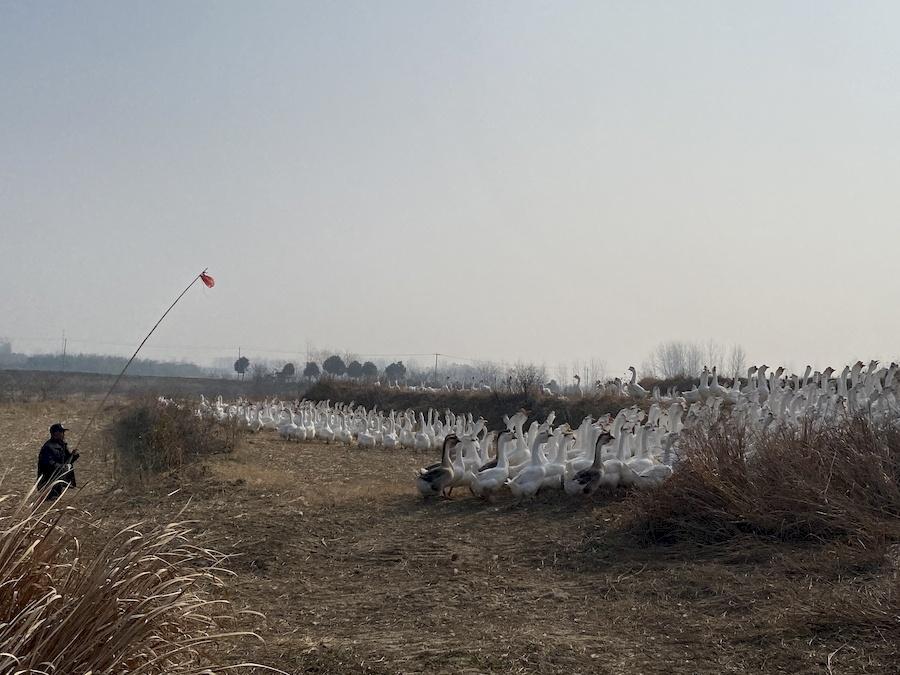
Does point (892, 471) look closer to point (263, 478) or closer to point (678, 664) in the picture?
point (678, 664)

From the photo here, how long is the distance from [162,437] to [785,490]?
1280cm

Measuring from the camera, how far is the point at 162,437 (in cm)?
1758

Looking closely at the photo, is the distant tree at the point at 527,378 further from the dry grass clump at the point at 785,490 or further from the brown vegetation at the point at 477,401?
the dry grass clump at the point at 785,490

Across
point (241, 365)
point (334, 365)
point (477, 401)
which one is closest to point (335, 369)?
point (334, 365)

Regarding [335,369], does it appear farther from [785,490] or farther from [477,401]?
[785,490]

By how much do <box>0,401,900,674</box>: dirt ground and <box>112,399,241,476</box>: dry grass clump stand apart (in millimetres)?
3519

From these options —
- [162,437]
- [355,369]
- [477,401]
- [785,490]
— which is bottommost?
[162,437]

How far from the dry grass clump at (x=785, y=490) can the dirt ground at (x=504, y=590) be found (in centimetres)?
36

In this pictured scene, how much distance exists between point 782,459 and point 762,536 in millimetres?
1010

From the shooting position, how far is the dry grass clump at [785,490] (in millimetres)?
8117

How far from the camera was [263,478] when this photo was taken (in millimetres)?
15570

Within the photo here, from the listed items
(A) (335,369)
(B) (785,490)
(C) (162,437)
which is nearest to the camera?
(B) (785,490)

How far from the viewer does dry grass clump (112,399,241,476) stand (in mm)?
17016

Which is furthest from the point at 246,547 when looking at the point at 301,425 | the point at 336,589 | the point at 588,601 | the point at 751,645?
the point at 301,425
